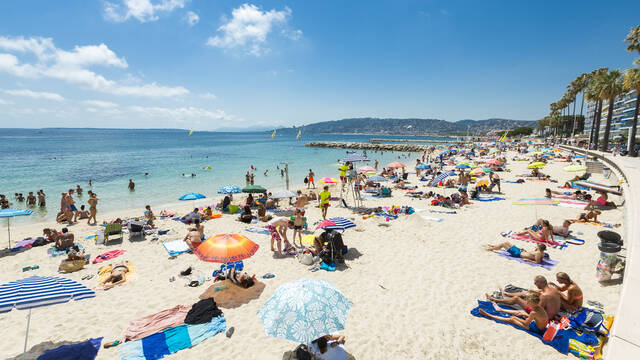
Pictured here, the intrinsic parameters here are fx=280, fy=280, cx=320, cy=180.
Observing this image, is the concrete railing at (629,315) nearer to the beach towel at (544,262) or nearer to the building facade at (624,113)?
the beach towel at (544,262)

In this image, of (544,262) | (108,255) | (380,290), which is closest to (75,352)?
(108,255)

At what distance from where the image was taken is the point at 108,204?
19047mm

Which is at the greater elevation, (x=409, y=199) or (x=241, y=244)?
(x=241, y=244)

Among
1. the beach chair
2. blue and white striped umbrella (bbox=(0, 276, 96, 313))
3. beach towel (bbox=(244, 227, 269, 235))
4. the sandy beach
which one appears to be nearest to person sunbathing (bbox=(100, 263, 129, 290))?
the sandy beach

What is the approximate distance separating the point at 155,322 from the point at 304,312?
359 cm

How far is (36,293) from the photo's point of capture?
14.2ft

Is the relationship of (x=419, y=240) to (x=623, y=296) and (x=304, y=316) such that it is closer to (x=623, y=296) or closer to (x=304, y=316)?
(x=623, y=296)

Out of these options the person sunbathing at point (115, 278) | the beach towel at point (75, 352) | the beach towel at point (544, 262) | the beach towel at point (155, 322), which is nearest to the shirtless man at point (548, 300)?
the beach towel at point (544, 262)

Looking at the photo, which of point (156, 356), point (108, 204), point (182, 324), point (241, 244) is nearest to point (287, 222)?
point (241, 244)

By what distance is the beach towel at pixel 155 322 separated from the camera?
5.25 m

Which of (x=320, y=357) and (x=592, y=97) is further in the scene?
(x=592, y=97)

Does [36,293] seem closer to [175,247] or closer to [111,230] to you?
[175,247]

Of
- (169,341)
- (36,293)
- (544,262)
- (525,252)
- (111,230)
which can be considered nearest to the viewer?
(36,293)

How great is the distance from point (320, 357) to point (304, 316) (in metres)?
1.03
